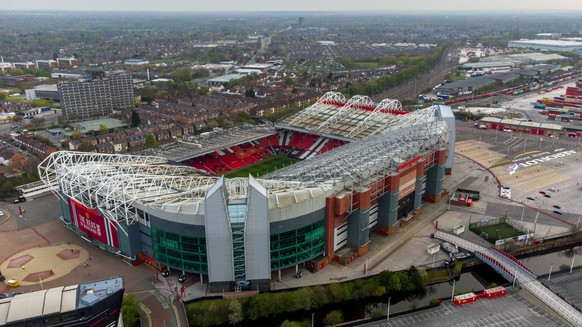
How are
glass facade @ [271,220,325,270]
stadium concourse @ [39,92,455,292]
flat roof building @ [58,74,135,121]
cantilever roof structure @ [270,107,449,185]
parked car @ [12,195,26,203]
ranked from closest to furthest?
1. stadium concourse @ [39,92,455,292]
2. glass facade @ [271,220,325,270]
3. cantilever roof structure @ [270,107,449,185]
4. parked car @ [12,195,26,203]
5. flat roof building @ [58,74,135,121]

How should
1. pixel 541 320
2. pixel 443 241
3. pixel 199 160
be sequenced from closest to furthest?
1. pixel 541 320
2. pixel 443 241
3. pixel 199 160

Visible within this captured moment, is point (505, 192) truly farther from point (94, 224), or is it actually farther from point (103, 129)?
point (103, 129)

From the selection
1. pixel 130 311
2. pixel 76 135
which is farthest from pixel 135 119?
pixel 130 311

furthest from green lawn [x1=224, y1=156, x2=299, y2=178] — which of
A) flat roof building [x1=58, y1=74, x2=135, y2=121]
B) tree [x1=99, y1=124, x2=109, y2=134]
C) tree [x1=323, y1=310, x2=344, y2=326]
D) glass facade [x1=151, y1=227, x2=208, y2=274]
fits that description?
flat roof building [x1=58, y1=74, x2=135, y2=121]

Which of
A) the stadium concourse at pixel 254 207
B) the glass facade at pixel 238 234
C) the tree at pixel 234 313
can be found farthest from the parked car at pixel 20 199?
the tree at pixel 234 313

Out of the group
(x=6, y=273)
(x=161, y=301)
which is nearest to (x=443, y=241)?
(x=161, y=301)

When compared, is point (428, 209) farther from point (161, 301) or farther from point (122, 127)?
point (122, 127)

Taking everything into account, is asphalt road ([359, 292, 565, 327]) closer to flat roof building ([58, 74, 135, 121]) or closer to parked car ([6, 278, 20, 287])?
parked car ([6, 278, 20, 287])
